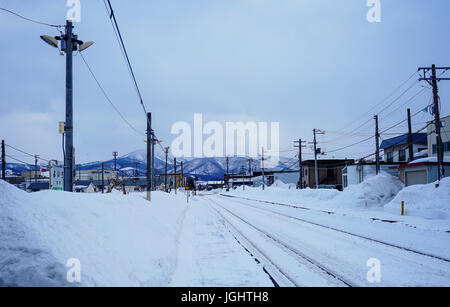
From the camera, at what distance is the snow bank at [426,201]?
1568cm

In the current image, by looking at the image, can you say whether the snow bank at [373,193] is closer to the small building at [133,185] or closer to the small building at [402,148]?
the small building at [402,148]

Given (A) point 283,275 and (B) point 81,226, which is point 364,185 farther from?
(B) point 81,226

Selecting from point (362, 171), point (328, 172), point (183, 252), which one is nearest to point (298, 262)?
point (183, 252)

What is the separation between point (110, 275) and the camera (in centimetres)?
495

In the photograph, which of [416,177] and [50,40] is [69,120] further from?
[416,177]

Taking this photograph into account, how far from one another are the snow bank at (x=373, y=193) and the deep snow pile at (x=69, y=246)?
775 inches

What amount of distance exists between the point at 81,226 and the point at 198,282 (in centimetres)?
272

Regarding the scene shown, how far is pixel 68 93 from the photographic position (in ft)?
33.9

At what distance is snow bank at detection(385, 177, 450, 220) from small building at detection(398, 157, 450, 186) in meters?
8.30

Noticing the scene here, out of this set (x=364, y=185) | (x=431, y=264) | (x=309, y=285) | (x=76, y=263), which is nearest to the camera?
(x=76, y=263)

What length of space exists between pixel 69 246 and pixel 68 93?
288 inches

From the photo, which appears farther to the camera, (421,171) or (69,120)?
(421,171)

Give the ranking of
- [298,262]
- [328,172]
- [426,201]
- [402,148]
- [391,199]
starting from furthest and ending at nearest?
[328,172], [402,148], [391,199], [426,201], [298,262]
